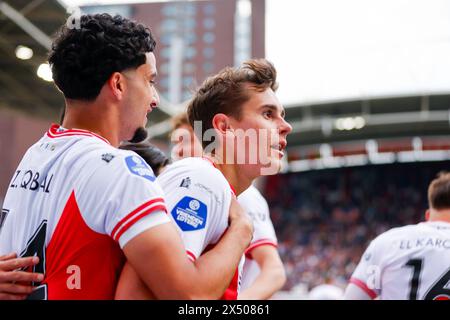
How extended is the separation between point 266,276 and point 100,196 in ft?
7.45

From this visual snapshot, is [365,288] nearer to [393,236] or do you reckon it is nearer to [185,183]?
[393,236]

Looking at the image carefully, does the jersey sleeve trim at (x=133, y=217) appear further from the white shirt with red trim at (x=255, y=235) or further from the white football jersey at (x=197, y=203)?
the white shirt with red trim at (x=255, y=235)

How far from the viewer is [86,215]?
163 cm

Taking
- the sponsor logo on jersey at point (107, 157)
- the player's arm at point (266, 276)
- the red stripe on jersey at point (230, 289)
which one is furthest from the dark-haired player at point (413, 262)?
the sponsor logo on jersey at point (107, 157)

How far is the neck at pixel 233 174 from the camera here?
8.05ft

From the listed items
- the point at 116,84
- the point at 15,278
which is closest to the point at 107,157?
the point at 116,84

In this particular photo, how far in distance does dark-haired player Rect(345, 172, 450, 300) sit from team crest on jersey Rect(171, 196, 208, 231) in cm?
248

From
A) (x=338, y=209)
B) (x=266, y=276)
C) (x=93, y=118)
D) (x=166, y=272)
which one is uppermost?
(x=338, y=209)

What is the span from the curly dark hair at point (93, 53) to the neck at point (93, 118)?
0.03 m

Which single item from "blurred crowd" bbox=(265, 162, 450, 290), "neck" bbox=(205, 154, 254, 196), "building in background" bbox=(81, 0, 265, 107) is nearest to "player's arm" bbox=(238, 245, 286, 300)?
"neck" bbox=(205, 154, 254, 196)

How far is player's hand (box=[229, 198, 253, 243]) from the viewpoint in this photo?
188cm

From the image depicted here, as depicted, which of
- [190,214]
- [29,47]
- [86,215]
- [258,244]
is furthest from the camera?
[29,47]

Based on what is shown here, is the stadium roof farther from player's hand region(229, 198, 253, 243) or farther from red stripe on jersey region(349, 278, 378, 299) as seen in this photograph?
player's hand region(229, 198, 253, 243)

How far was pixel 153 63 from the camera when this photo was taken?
200 centimetres
